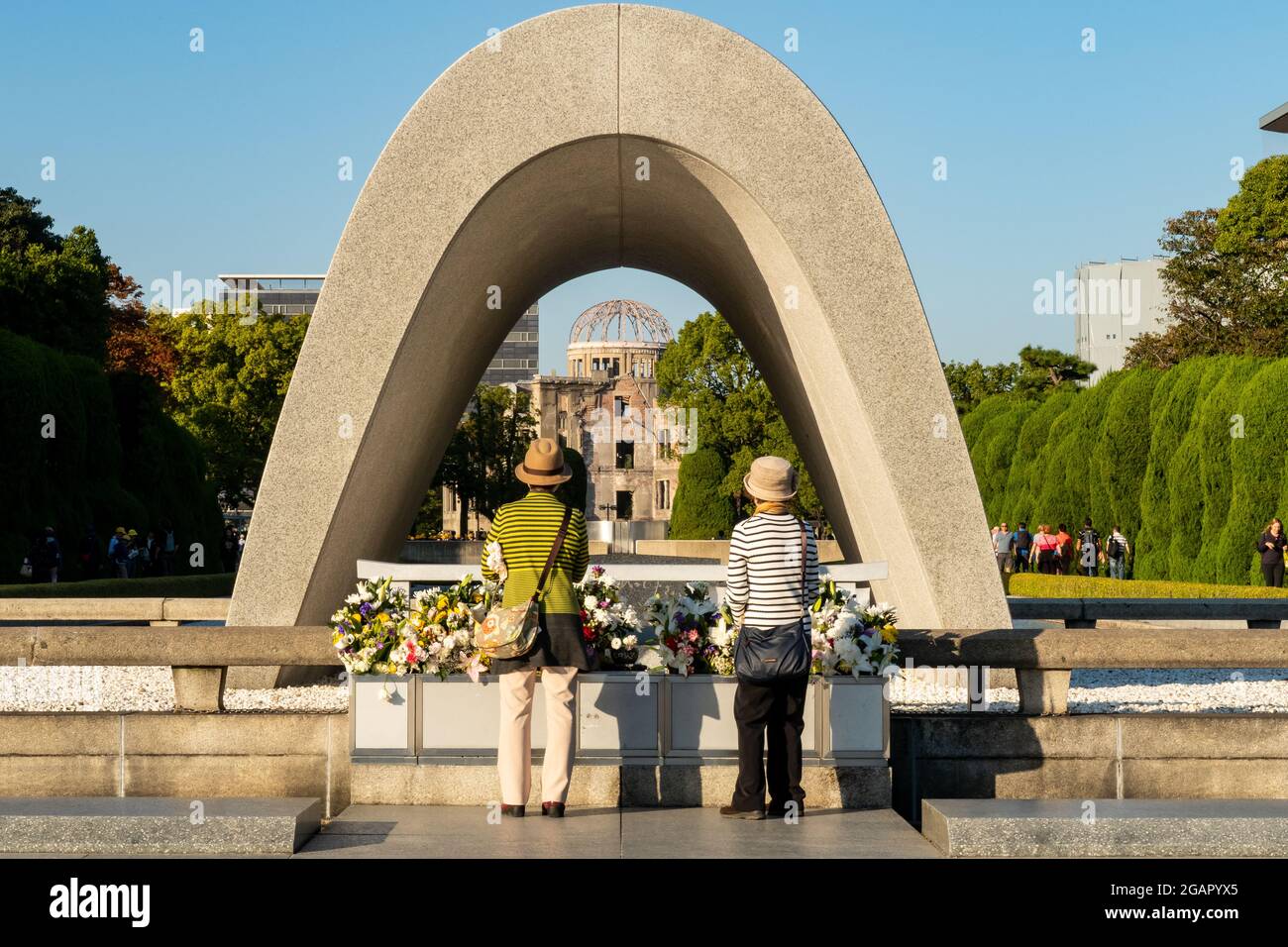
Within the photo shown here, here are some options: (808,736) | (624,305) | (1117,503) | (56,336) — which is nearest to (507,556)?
(808,736)

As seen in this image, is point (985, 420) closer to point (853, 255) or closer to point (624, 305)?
point (853, 255)

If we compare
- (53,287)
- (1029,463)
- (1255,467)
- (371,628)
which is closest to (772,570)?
(371,628)

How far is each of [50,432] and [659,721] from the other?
24.0 meters

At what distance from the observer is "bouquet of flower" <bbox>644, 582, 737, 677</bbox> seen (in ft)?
24.7

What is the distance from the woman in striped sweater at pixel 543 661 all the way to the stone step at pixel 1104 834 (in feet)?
5.90

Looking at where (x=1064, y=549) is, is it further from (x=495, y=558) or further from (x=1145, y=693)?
(x=495, y=558)

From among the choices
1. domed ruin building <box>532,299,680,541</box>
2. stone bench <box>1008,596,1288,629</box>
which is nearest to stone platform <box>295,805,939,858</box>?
stone bench <box>1008,596,1288,629</box>

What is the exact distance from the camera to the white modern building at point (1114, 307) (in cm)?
8469

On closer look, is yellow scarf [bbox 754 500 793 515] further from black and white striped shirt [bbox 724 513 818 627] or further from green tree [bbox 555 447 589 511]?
green tree [bbox 555 447 589 511]

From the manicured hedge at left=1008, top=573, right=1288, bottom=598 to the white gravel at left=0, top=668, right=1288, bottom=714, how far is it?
859cm

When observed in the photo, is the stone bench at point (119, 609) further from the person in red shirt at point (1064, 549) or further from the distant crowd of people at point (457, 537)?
the distant crowd of people at point (457, 537)

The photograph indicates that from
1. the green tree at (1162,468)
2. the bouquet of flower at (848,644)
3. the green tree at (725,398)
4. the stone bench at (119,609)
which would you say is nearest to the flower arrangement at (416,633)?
the bouquet of flower at (848,644)

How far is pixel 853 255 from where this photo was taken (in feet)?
32.7
